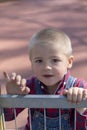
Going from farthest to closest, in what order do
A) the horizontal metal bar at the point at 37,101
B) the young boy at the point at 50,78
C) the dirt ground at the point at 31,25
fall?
the dirt ground at the point at 31,25, the young boy at the point at 50,78, the horizontal metal bar at the point at 37,101

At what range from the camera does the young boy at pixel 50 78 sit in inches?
76.8

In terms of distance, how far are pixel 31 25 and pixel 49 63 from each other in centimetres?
488

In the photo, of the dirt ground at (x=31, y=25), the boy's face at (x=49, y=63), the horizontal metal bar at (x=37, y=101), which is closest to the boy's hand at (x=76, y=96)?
the horizontal metal bar at (x=37, y=101)

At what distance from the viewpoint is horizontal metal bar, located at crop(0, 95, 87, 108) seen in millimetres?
1771

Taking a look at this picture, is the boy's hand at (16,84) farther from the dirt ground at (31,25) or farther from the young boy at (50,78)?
the dirt ground at (31,25)

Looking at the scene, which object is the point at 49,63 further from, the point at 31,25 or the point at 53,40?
the point at 31,25

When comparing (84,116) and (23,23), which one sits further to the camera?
(23,23)

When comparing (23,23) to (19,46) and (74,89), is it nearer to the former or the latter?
(19,46)

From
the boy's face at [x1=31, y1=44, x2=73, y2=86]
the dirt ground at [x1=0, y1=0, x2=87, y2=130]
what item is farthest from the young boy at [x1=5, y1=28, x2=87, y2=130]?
the dirt ground at [x1=0, y1=0, x2=87, y2=130]

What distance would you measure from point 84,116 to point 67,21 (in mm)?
5046

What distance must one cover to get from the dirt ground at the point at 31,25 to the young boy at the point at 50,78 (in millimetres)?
1508

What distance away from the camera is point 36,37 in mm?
2062

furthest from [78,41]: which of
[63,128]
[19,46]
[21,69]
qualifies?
[63,128]

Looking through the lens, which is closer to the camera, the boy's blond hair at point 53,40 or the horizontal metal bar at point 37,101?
the horizontal metal bar at point 37,101
